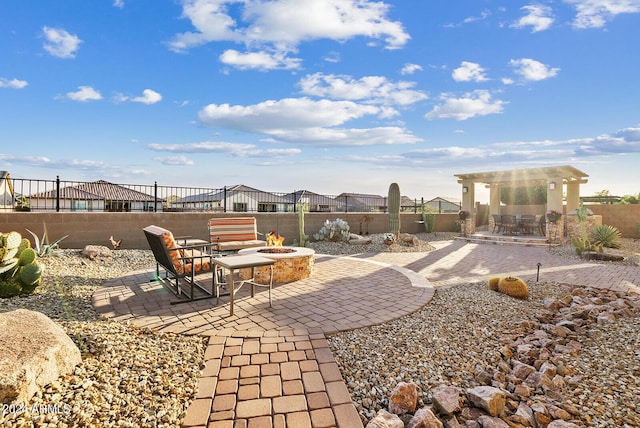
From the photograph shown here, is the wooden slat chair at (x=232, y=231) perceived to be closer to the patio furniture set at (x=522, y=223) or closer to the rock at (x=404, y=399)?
the rock at (x=404, y=399)

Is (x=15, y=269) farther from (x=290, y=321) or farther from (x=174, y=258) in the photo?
(x=290, y=321)

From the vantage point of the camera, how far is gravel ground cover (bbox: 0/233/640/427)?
6.64 feet

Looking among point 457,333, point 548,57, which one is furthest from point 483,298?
point 548,57

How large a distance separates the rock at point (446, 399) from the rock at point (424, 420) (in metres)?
0.15

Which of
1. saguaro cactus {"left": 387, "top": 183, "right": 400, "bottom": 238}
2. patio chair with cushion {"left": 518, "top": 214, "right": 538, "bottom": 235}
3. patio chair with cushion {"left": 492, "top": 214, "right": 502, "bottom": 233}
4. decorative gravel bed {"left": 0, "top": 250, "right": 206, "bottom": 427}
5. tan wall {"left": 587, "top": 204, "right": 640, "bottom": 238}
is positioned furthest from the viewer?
patio chair with cushion {"left": 492, "top": 214, "right": 502, "bottom": 233}

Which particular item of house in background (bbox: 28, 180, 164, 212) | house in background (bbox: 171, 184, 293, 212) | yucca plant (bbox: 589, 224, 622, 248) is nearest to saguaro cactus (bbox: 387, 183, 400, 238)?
house in background (bbox: 171, 184, 293, 212)

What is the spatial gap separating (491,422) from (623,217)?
17018mm

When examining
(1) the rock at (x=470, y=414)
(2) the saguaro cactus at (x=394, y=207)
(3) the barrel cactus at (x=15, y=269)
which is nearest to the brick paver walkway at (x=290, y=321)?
(1) the rock at (x=470, y=414)

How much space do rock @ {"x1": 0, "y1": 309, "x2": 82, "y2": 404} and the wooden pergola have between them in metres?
14.9

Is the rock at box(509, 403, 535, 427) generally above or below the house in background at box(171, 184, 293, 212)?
below

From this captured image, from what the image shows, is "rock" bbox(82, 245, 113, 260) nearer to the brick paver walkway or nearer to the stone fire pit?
the brick paver walkway

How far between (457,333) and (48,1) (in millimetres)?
8169

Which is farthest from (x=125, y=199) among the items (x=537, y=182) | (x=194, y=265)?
(x=537, y=182)

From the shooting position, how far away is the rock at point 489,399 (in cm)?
225
